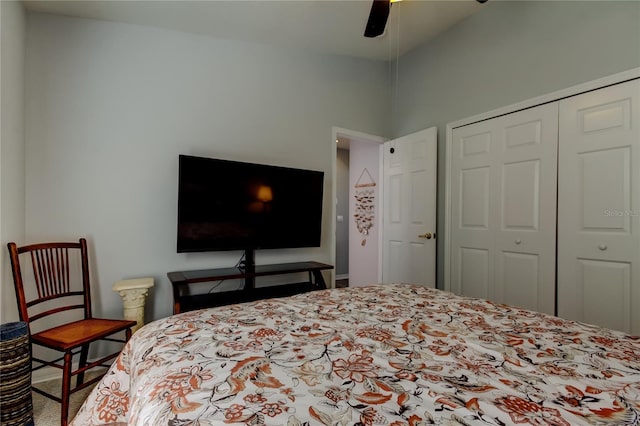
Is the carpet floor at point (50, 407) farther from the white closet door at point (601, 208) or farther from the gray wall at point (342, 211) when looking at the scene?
the gray wall at point (342, 211)

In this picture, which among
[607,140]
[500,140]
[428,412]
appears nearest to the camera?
[428,412]

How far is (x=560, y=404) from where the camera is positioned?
26.6 inches

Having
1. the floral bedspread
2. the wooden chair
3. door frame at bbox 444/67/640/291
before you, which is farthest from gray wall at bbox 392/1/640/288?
the wooden chair

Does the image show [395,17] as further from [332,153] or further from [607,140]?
[607,140]

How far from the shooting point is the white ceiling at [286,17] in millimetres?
2299

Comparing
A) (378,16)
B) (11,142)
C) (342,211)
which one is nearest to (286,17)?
(378,16)

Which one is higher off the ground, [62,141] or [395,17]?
[395,17]

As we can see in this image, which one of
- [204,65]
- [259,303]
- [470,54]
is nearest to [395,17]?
[470,54]

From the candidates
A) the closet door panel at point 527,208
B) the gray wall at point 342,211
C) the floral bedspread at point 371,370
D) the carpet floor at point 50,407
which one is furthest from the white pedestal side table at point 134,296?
the gray wall at point 342,211

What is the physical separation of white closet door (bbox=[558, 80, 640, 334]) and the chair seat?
9.96 feet

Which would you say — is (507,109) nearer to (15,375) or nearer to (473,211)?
(473,211)

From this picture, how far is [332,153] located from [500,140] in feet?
5.16

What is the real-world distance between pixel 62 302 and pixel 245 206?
4.96ft

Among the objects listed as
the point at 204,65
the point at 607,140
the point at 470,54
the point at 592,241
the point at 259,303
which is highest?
the point at 470,54
